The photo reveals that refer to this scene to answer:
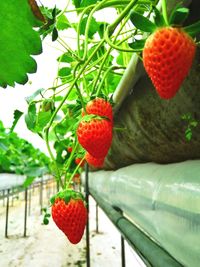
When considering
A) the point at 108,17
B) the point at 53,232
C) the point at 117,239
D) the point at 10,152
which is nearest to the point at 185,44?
the point at 108,17

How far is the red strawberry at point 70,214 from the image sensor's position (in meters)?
0.57

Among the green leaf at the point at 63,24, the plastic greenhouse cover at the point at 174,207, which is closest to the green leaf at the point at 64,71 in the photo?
the green leaf at the point at 63,24

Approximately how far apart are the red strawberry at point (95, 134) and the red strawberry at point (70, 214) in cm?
14

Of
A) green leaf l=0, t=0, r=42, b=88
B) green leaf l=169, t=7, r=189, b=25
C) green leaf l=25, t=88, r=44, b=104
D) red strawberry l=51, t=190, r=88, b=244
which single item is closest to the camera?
green leaf l=169, t=7, r=189, b=25

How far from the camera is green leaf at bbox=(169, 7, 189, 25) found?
0.28 meters

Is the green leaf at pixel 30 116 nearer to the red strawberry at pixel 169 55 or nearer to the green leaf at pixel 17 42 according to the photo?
the green leaf at pixel 17 42

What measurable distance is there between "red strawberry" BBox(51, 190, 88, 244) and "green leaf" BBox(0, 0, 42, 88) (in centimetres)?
21

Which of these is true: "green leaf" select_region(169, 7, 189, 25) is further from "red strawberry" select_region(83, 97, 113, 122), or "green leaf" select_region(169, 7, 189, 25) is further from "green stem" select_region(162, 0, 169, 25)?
"red strawberry" select_region(83, 97, 113, 122)

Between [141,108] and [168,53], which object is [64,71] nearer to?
[141,108]

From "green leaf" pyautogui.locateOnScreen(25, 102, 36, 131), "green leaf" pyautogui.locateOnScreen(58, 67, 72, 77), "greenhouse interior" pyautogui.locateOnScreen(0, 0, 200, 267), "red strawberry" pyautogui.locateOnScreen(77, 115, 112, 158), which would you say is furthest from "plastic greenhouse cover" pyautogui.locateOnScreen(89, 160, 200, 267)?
"green leaf" pyautogui.locateOnScreen(58, 67, 72, 77)

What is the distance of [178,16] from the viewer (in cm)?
29

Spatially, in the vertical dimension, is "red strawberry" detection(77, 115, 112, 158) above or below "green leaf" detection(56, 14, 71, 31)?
below

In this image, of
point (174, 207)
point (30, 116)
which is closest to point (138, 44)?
point (174, 207)

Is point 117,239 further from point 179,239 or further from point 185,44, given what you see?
point 185,44
